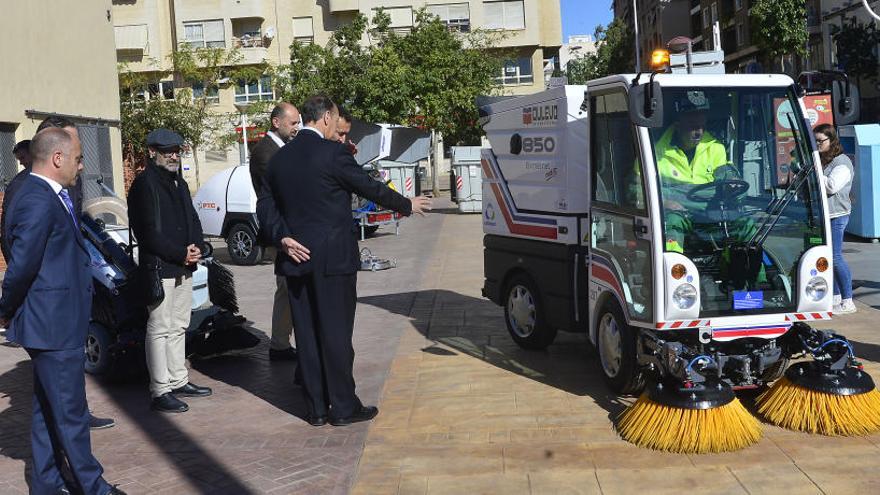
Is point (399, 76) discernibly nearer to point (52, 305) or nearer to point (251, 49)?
point (251, 49)

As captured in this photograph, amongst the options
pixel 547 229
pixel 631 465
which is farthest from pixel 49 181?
pixel 547 229

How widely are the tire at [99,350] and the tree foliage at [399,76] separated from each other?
28301mm

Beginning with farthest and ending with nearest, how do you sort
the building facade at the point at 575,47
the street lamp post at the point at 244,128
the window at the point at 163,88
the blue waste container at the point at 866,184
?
the building facade at the point at 575,47 < the window at the point at 163,88 < the street lamp post at the point at 244,128 < the blue waste container at the point at 866,184

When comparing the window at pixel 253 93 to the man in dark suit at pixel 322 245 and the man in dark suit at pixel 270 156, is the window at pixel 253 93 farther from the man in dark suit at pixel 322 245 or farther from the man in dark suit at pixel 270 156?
the man in dark suit at pixel 322 245

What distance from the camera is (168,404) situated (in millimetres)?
6996

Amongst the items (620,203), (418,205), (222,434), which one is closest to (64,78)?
(222,434)

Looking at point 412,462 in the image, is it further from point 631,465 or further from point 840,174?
point 840,174

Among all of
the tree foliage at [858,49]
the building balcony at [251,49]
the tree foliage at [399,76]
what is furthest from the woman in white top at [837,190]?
the building balcony at [251,49]

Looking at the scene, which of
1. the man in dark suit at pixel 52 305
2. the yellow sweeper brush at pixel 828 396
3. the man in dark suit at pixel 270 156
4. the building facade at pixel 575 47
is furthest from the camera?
the building facade at pixel 575 47

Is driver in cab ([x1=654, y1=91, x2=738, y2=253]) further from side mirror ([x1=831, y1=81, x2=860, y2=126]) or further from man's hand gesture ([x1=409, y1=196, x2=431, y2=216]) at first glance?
man's hand gesture ([x1=409, y1=196, x2=431, y2=216])

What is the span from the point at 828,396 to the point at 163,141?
4508 mm

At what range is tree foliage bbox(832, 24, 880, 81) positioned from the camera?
41719 mm

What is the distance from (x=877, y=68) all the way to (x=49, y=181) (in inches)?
1707

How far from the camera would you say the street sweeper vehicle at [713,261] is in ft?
19.1
